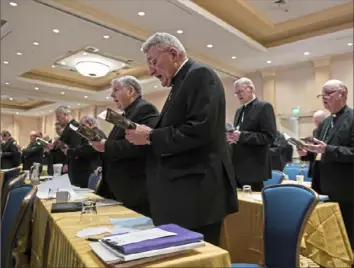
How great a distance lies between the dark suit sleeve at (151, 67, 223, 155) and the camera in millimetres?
1239

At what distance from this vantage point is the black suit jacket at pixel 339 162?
89.7 inches

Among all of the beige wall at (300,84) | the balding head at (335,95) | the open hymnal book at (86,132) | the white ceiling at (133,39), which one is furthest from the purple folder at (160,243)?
the beige wall at (300,84)

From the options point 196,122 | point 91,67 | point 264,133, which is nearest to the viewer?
point 196,122

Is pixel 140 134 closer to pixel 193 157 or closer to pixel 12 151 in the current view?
pixel 193 157

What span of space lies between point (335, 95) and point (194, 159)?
65.0 inches

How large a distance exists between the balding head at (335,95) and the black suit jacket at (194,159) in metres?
1.47

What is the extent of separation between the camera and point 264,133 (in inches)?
102

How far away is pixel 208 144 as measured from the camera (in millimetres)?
1304

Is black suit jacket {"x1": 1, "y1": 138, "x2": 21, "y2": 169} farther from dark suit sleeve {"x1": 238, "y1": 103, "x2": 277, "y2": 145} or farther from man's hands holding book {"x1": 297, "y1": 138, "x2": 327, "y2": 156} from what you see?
man's hands holding book {"x1": 297, "y1": 138, "x2": 327, "y2": 156}

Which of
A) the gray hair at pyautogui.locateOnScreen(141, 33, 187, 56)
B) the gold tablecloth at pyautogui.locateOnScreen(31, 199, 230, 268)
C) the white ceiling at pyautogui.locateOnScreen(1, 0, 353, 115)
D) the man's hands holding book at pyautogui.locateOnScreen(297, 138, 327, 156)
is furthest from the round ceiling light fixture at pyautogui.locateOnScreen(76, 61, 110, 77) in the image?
the gray hair at pyautogui.locateOnScreen(141, 33, 187, 56)

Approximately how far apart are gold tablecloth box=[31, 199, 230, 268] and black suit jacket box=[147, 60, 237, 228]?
0.92 feet

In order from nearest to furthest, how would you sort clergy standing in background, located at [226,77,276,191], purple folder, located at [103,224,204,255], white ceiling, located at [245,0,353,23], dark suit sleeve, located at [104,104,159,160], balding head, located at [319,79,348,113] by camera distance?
purple folder, located at [103,224,204,255], dark suit sleeve, located at [104,104,159,160], balding head, located at [319,79,348,113], clergy standing in background, located at [226,77,276,191], white ceiling, located at [245,0,353,23]

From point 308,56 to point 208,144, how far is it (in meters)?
7.06

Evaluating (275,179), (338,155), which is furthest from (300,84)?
(338,155)
